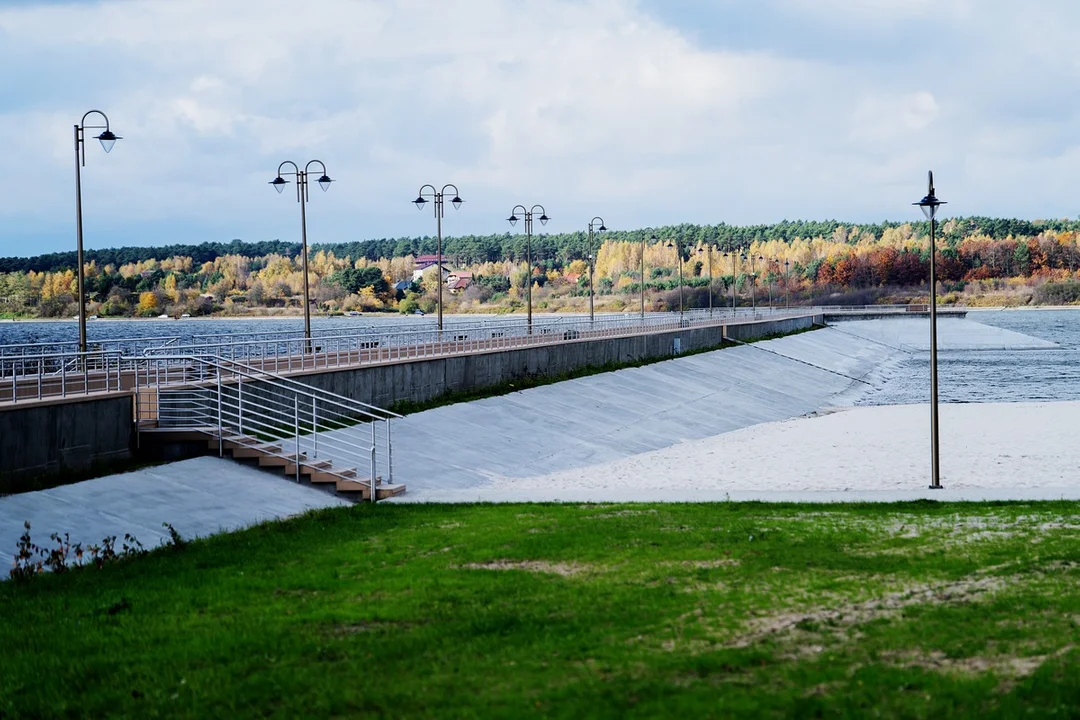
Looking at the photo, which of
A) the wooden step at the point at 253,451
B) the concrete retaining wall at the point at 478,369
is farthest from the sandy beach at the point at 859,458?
the concrete retaining wall at the point at 478,369

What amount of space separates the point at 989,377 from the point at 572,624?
65.3 m

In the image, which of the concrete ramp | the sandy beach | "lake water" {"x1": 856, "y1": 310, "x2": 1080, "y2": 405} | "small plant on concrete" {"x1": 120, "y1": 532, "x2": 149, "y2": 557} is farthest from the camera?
"lake water" {"x1": 856, "y1": 310, "x2": 1080, "y2": 405}

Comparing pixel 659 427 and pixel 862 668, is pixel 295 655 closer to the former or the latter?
pixel 862 668

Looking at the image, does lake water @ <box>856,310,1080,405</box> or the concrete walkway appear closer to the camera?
the concrete walkway

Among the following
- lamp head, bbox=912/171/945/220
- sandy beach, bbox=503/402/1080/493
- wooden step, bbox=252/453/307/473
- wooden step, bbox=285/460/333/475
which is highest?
lamp head, bbox=912/171/945/220

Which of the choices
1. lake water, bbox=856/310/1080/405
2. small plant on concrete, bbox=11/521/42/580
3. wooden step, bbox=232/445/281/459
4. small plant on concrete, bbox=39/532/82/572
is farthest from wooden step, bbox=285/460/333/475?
lake water, bbox=856/310/1080/405

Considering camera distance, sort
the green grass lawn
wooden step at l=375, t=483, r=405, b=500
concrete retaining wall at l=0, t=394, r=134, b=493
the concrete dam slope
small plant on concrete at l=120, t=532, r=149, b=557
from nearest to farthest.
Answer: the green grass lawn → small plant on concrete at l=120, t=532, r=149, b=557 → concrete retaining wall at l=0, t=394, r=134, b=493 → wooden step at l=375, t=483, r=405, b=500 → the concrete dam slope

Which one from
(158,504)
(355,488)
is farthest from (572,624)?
(355,488)

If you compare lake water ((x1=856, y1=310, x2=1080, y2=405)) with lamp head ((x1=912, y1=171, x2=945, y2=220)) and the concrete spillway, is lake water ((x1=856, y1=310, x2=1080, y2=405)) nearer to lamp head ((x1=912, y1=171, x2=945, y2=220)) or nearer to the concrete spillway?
the concrete spillway

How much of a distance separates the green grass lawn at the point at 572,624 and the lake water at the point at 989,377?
4313 centimetres

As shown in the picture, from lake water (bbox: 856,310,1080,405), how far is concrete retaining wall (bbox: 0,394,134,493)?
4212 cm

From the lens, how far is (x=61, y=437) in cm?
2141

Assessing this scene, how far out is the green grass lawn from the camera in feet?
29.7

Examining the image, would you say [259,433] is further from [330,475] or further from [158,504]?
[158,504]
